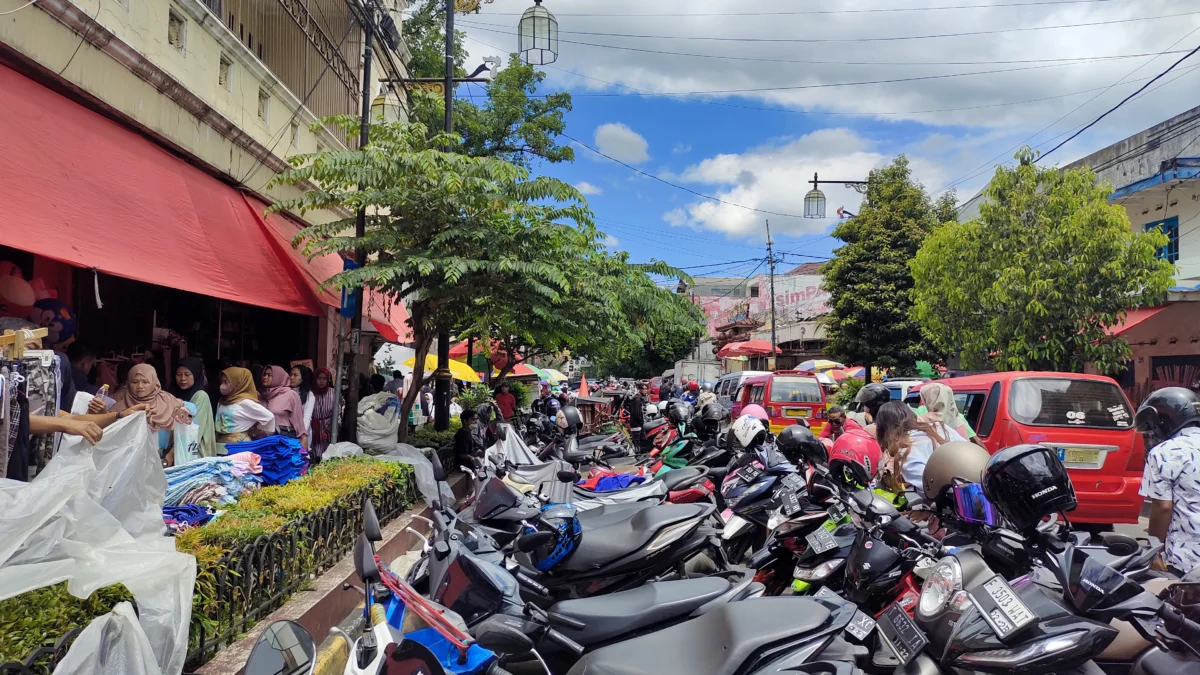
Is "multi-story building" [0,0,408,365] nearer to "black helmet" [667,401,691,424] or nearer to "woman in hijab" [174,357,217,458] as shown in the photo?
"woman in hijab" [174,357,217,458]

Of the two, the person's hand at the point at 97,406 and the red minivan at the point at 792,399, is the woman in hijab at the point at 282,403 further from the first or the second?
the red minivan at the point at 792,399

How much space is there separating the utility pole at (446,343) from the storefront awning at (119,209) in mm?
3379

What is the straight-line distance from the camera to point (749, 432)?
6297 mm

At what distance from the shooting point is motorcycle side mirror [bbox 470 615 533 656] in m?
2.90

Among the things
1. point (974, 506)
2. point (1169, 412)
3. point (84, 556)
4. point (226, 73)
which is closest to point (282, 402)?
point (226, 73)

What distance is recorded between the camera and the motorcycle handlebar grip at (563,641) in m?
2.96

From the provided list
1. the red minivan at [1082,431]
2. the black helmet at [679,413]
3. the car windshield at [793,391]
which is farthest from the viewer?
the car windshield at [793,391]

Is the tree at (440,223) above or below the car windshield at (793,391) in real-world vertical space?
above

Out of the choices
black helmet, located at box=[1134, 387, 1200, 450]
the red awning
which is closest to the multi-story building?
black helmet, located at box=[1134, 387, 1200, 450]

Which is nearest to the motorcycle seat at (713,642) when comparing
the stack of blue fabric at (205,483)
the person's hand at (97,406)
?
the stack of blue fabric at (205,483)

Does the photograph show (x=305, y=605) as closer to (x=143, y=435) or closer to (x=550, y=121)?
(x=143, y=435)

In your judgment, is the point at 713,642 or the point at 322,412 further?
the point at 322,412

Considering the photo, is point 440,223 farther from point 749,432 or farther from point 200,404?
point 749,432

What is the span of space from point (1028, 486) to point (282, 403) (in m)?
7.17
